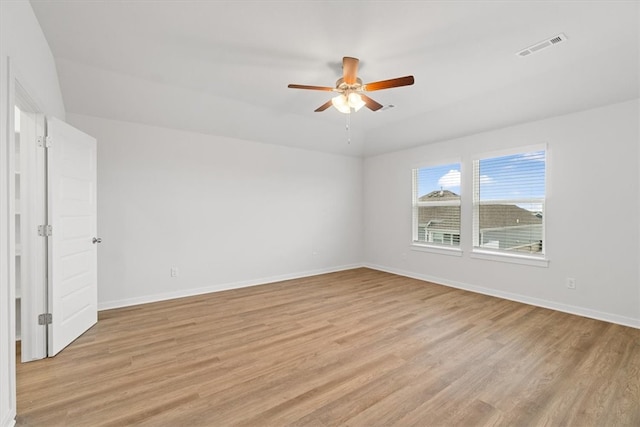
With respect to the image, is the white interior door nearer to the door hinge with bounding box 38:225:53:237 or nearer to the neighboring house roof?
the door hinge with bounding box 38:225:53:237

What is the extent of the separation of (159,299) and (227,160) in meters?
2.39

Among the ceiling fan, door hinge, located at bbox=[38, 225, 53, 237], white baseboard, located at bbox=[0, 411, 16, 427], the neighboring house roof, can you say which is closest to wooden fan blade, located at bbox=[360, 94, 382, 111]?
the ceiling fan

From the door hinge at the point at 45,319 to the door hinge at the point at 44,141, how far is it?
1.54m

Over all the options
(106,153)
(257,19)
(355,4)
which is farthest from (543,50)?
(106,153)

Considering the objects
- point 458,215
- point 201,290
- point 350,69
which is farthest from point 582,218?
point 201,290

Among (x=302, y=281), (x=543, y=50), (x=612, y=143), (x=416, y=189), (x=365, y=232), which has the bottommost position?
(x=302, y=281)

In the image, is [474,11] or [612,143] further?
[612,143]

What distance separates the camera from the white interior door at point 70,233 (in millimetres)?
2555

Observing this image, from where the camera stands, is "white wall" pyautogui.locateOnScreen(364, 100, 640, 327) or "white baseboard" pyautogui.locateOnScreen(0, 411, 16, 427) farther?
"white wall" pyautogui.locateOnScreen(364, 100, 640, 327)

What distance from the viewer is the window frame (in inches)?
152

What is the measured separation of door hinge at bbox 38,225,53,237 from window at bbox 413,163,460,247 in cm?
531

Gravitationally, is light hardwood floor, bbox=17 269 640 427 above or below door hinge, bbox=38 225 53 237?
below

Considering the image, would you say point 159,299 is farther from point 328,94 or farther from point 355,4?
point 355,4

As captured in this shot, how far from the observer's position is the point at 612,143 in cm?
332
